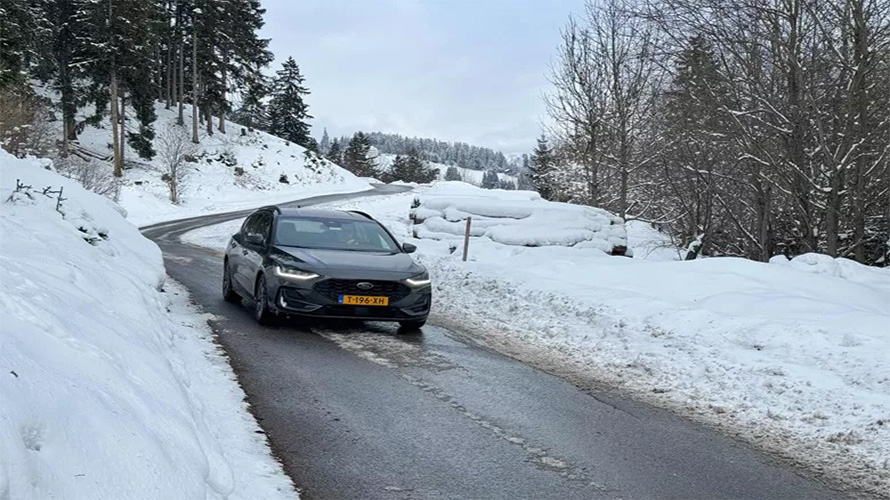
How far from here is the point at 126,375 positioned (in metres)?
3.90

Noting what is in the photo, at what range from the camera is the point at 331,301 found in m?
8.01

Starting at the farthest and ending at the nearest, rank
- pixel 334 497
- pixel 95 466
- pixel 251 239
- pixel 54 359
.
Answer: pixel 251 239 → pixel 334 497 → pixel 54 359 → pixel 95 466

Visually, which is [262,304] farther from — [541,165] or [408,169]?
[408,169]

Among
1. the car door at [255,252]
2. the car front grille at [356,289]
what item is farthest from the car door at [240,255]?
the car front grille at [356,289]

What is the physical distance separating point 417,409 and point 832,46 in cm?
999

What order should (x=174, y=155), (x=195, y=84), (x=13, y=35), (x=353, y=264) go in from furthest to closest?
(x=195, y=84)
(x=174, y=155)
(x=13, y=35)
(x=353, y=264)

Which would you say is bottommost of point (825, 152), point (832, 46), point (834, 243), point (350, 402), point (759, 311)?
point (350, 402)

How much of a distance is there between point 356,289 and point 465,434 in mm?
3463

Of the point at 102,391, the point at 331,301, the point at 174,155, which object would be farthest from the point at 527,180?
the point at 102,391

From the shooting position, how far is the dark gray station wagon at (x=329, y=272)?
8.04 metres

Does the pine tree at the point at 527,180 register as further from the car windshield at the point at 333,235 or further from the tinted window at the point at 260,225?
the car windshield at the point at 333,235

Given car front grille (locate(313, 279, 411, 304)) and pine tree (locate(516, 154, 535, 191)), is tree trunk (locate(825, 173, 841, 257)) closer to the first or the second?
car front grille (locate(313, 279, 411, 304))

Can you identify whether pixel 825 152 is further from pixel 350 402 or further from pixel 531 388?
pixel 350 402

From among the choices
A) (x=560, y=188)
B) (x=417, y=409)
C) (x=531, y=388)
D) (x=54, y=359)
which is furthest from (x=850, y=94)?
(x=560, y=188)
